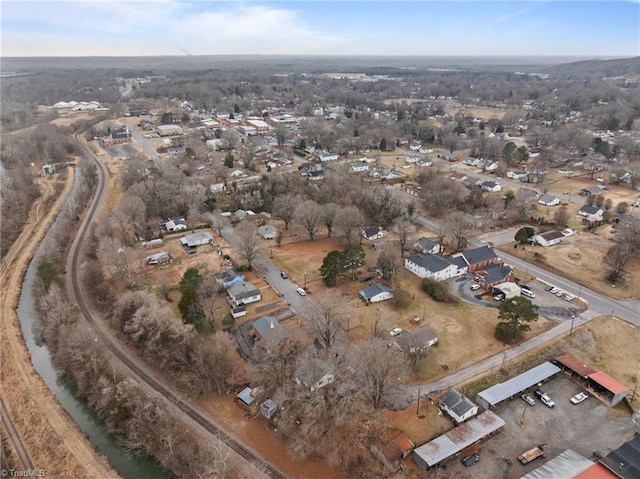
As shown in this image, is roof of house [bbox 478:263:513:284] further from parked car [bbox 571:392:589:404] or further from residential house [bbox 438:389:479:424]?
residential house [bbox 438:389:479:424]

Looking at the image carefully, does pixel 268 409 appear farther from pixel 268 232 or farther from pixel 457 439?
pixel 268 232

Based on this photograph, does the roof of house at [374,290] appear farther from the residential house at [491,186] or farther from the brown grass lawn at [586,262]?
the residential house at [491,186]

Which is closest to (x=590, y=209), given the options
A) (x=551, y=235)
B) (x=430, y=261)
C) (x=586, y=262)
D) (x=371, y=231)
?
(x=551, y=235)

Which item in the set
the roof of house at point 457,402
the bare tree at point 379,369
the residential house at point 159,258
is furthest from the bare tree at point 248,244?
the roof of house at point 457,402

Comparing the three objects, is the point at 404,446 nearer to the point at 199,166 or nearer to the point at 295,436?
the point at 295,436

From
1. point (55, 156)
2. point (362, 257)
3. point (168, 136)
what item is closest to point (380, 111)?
point (168, 136)

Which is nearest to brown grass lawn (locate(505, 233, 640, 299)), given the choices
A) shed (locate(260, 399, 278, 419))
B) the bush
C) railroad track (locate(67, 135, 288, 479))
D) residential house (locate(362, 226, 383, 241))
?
the bush
